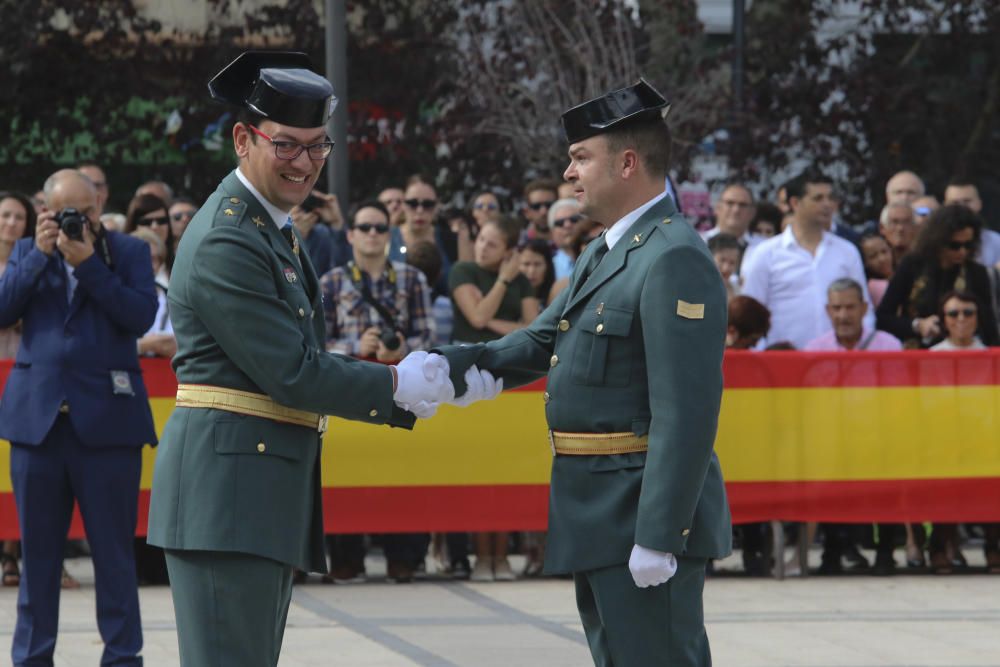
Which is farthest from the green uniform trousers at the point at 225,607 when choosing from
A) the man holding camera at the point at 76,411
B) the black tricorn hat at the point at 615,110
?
the man holding camera at the point at 76,411

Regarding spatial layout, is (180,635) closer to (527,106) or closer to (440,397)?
(440,397)

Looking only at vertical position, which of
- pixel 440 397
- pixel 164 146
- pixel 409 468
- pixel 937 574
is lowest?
pixel 937 574

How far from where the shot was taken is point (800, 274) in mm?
10625

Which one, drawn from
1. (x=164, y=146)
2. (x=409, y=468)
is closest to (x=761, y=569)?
(x=409, y=468)

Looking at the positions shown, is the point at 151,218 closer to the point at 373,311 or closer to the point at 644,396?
the point at 373,311

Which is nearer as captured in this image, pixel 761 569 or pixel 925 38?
pixel 761 569

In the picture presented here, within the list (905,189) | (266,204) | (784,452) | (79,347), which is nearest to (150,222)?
(79,347)

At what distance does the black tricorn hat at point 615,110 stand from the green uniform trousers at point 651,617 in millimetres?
1140

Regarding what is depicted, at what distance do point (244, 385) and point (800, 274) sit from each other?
21.0 feet

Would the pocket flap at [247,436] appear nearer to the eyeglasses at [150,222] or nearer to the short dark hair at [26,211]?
the short dark hair at [26,211]

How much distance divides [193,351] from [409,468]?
478 cm

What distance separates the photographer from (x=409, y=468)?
947 centimetres

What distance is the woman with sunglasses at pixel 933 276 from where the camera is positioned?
10.4m

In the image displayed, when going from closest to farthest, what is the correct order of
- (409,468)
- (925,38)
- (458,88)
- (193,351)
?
(193,351)
(409,468)
(458,88)
(925,38)
